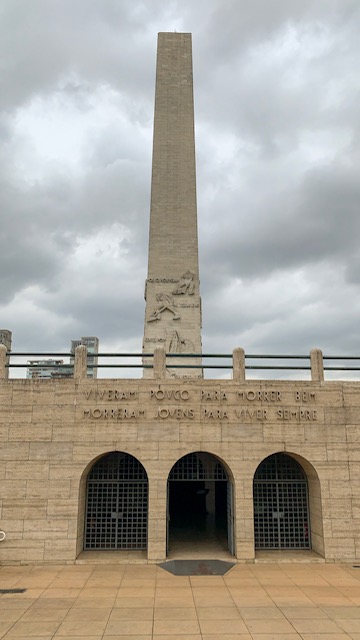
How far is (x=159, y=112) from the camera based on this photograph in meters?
29.5

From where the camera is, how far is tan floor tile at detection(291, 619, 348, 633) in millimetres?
11016

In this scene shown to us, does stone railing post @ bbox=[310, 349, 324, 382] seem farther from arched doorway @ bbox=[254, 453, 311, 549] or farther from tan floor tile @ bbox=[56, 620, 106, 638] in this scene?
tan floor tile @ bbox=[56, 620, 106, 638]

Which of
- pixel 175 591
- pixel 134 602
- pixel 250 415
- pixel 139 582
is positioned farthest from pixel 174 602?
pixel 250 415

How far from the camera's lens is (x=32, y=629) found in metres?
11.0

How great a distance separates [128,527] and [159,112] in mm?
24537

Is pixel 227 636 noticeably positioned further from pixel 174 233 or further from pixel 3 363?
pixel 174 233

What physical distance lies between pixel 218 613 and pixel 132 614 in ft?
7.47

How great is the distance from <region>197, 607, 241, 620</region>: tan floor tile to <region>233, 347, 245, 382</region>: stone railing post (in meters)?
8.34

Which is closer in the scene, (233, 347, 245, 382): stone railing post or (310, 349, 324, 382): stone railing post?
(233, 347, 245, 382): stone railing post

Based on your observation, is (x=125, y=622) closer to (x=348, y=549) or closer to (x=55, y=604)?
(x=55, y=604)

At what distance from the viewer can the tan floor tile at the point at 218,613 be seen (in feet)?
38.7

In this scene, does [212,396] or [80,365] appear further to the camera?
[80,365]

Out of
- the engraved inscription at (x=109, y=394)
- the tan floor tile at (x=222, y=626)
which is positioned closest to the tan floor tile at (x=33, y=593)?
the tan floor tile at (x=222, y=626)

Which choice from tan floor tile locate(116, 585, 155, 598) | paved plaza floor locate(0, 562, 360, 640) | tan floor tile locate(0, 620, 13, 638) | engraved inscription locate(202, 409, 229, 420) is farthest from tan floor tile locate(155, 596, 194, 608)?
engraved inscription locate(202, 409, 229, 420)
